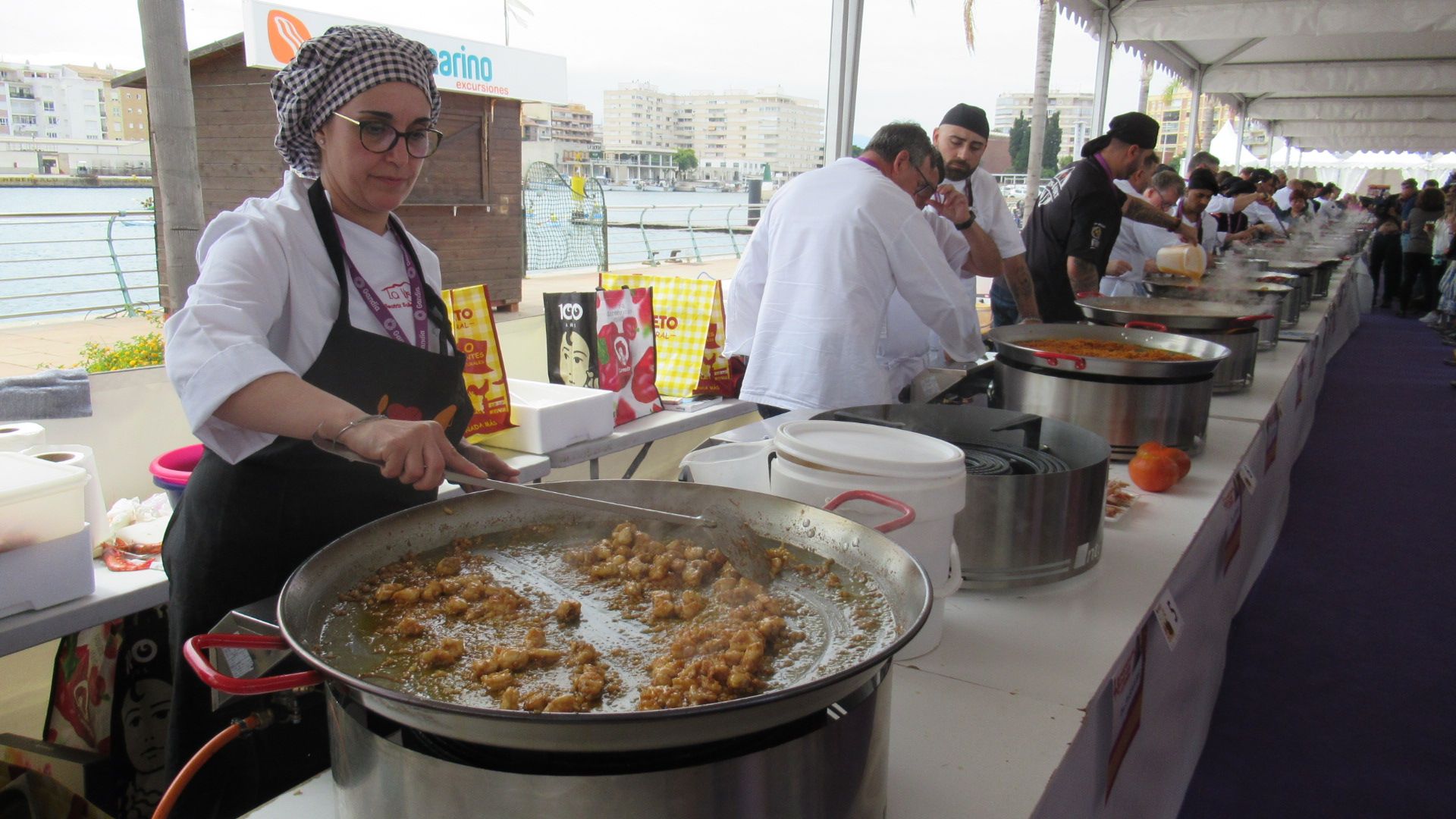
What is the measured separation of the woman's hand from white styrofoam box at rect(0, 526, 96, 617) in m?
1.13

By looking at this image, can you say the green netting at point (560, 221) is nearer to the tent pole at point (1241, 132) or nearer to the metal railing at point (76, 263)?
the metal railing at point (76, 263)

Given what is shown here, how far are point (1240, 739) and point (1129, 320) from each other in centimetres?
117

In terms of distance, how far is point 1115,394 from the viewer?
6.43 ft

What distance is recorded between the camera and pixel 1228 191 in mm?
8461

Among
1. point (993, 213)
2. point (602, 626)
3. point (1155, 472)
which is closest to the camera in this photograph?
point (602, 626)

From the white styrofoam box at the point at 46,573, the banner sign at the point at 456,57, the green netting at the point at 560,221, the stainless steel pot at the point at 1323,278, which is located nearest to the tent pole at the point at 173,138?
the banner sign at the point at 456,57

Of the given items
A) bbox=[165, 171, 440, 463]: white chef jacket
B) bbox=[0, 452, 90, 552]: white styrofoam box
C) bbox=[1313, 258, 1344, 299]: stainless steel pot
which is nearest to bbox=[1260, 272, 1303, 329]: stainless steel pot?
bbox=[1313, 258, 1344, 299]: stainless steel pot

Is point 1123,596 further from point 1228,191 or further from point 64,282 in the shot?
point 1228,191

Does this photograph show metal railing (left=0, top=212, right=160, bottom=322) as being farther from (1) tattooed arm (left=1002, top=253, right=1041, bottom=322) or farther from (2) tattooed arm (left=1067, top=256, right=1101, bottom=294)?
(2) tattooed arm (left=1067, top=256, right=1101, bottom=294)

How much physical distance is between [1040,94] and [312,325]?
7.35 meters

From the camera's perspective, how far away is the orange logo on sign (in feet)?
9.77

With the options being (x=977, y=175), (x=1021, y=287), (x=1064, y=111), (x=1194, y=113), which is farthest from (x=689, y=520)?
(x=1194, y=113)

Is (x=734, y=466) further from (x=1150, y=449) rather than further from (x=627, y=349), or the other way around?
(x=627, y=349)

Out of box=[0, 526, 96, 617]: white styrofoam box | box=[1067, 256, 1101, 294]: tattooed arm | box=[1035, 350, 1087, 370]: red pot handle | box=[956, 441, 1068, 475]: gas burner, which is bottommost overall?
box=[0, 526, 96, 617]: white styrofoam box
